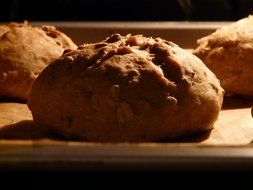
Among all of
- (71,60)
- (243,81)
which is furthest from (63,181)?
(243,81)

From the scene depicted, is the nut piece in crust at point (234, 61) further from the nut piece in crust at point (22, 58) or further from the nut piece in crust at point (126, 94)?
the nut piece in crust at point (22, 58)

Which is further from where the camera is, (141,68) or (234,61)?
(234,61)

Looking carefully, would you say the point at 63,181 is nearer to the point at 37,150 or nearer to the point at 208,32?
the point at 37,150
